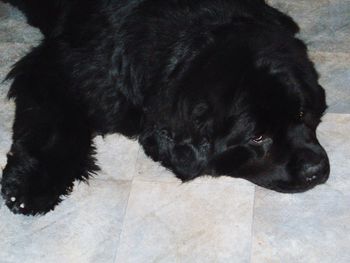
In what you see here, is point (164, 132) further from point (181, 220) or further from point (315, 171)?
point (315, 171)

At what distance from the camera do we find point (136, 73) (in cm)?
206

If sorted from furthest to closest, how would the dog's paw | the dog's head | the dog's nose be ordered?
the dog's paw → the dog's nose → the dog's head

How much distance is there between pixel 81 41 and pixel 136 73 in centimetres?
27

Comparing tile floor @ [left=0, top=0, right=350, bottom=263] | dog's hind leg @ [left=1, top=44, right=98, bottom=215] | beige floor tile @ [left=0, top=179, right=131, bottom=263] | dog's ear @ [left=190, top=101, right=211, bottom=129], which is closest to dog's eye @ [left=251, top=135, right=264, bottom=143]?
dog's ear @ [left=190, top=101, right=211, bottom=129]

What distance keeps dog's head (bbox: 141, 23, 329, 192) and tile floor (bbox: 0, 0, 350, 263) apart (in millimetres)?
94

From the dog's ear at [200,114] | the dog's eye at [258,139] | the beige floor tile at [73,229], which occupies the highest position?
the dog's ear at [200,114]

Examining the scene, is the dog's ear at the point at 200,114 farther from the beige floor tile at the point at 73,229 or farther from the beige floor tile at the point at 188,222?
the beige floor tile at the point at 73,229

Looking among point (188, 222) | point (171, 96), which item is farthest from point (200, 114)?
point (188, 222)

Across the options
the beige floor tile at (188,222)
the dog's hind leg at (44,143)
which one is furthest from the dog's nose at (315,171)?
the dog's hind leg at (44,143)

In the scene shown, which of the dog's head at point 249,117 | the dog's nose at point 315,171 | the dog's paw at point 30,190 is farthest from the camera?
the dog's paw at point 30,190

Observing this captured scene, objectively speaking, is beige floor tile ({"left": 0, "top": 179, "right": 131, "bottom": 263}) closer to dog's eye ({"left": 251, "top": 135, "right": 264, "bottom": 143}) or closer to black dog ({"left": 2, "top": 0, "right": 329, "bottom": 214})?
black dog ({"left": 2, "top": 0, "right": 329, "bottom": 214})

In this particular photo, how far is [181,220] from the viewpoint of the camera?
82.0 inches

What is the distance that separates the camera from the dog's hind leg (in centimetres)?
214

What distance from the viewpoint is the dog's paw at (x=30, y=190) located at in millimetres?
2121
